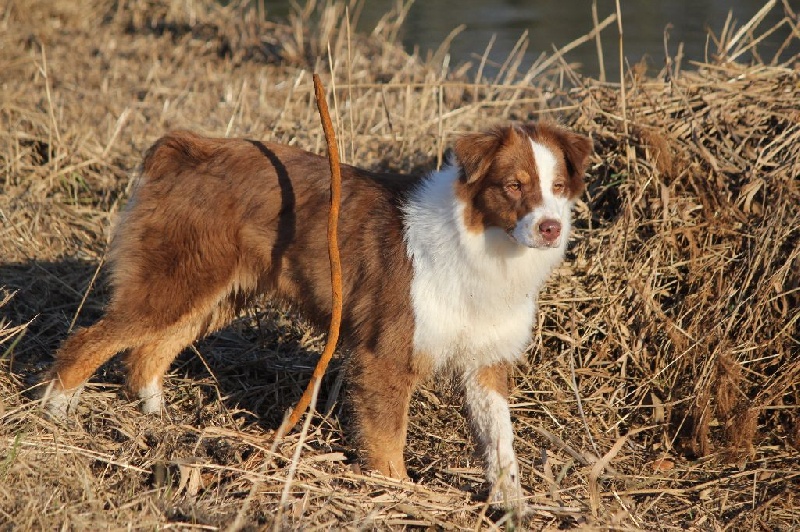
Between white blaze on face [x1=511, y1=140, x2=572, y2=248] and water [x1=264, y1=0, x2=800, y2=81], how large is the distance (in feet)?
19.1

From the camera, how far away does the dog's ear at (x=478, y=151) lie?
4164 millimetres

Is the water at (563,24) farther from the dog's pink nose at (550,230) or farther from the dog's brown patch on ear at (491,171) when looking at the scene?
the dog's pink nose at (550,230)

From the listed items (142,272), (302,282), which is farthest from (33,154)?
(302,282)

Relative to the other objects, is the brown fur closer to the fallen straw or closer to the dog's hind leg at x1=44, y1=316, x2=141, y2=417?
the fallen straw

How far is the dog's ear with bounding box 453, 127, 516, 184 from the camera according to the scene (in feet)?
13.7

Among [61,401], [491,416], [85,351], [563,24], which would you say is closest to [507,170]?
[491,416]

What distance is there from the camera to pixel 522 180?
4.13 m

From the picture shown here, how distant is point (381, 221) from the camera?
4.57 m

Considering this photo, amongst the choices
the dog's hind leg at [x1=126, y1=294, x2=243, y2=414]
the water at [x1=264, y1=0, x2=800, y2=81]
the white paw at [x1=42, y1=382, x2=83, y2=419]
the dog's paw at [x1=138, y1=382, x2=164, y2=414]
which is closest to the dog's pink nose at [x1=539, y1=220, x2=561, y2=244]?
the dog's hind leg at [x1=126, y1=294, x2=243, y2=414]

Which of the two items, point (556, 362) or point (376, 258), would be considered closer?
point (376, 258)

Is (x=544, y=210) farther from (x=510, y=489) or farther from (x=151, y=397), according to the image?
(x=151, y=397)

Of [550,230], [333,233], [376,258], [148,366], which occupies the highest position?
[550,230]

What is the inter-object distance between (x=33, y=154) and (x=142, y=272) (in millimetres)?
3352

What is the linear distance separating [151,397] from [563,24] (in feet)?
28.7
